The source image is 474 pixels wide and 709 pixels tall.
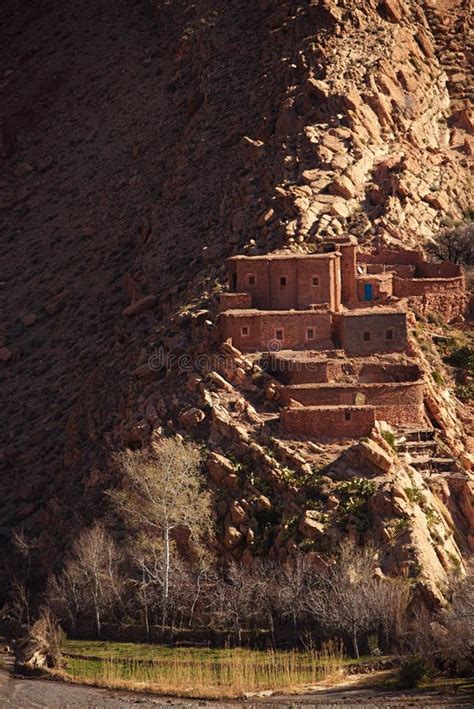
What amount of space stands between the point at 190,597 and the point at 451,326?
17172 millimetres

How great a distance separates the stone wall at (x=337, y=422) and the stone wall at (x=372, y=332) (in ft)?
13.4

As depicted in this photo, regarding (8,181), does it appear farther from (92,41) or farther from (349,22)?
(349,22)

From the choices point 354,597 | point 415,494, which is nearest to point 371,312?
point 415,494

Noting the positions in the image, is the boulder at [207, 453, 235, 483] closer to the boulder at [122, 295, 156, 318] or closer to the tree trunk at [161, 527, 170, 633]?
the tree trunk at [161, 527, 170, 633]

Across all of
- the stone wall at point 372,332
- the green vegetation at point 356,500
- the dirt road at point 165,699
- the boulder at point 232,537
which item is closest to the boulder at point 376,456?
the green vegetation at point 356,500

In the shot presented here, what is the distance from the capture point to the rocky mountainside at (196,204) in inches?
3216

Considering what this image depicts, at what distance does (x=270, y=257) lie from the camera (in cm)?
8675

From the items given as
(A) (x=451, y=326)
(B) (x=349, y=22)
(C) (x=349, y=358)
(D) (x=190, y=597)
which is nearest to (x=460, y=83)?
(B) (x=349, y=22)

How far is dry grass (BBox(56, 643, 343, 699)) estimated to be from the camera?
73.8m

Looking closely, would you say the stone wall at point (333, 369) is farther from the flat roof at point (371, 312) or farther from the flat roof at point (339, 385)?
the flat roof at point (371, 312)

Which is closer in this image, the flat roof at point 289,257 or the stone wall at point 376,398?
the stone wall at point 376,398

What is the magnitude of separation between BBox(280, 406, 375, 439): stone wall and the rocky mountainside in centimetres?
79

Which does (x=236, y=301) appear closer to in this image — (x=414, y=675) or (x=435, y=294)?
(x=435, y=294)

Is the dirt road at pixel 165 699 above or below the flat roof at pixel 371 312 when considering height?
below
